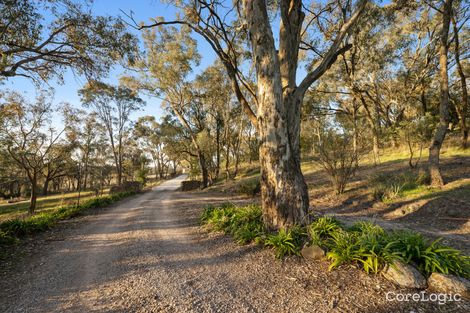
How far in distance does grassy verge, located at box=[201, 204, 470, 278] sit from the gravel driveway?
202 millimetres

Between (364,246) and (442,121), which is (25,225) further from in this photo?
(442,121)

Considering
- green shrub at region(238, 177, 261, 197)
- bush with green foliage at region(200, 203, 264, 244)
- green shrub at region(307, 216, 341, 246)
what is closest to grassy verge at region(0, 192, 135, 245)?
bush with green foliage at region(200, 203, 264, 244)

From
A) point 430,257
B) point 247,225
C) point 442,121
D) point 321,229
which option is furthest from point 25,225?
point 442,121

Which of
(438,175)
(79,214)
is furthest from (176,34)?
(438,175)

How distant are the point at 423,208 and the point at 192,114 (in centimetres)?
2058

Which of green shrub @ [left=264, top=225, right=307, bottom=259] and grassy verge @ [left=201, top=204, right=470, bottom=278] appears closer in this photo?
grassy verge @ [left=201, top=204, right=470, bottom=278]

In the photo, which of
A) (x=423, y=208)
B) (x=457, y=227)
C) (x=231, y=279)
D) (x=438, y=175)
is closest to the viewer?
(x=231, y=279)

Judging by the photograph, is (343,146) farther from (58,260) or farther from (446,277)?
(58,260)

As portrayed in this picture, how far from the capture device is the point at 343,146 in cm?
896

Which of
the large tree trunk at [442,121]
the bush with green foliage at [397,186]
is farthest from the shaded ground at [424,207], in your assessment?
the large tree trunk at [442,121]

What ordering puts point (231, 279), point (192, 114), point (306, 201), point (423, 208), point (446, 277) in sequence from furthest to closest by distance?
point (192, 114)
point (423, 208)
point (306, 201)
point (231, 279)
point (446, 277)

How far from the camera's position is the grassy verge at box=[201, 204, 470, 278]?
312 cm

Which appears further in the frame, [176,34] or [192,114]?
[192,114]

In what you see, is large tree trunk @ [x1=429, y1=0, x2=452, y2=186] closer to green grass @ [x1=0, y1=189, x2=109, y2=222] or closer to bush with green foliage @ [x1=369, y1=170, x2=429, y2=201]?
bush with green foliage @ [x1=369, y1=170, x2=429, y2=201]
